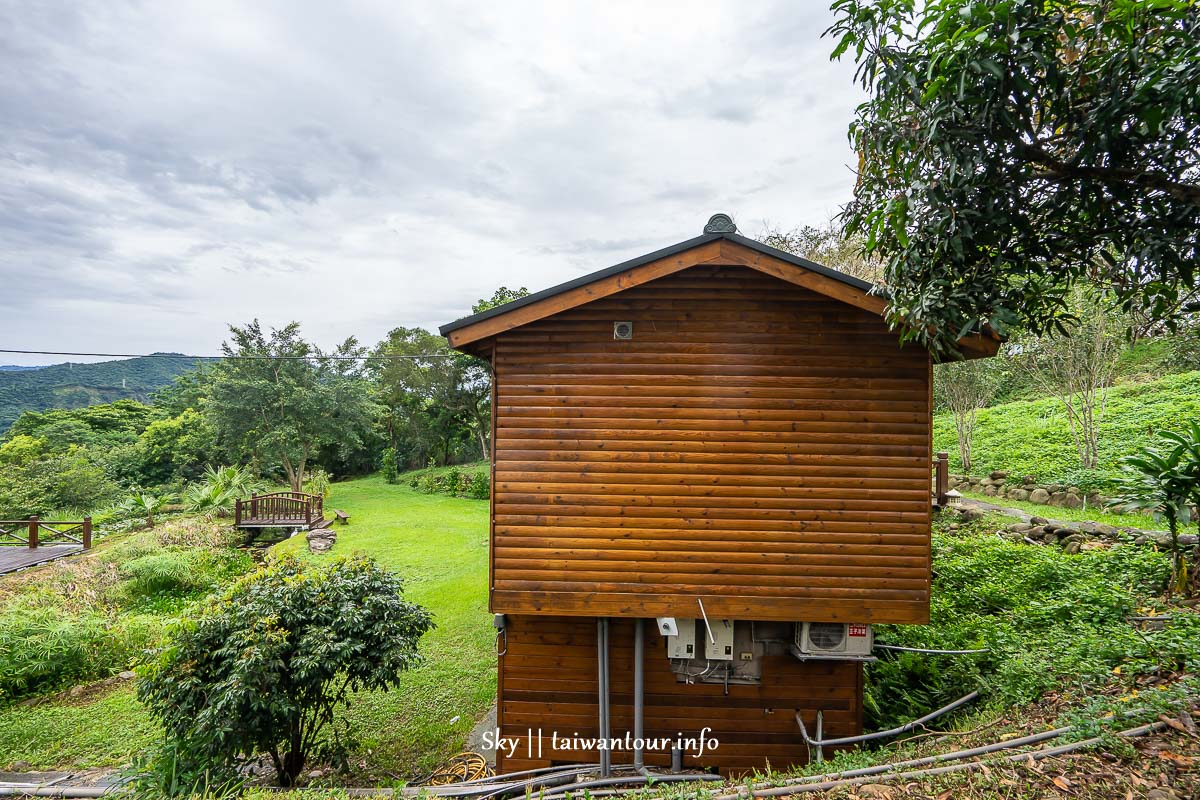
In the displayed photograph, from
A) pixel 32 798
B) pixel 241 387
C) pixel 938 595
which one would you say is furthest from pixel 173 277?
pixel 938 595

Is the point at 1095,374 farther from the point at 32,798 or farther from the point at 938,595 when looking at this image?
the point at 32,798

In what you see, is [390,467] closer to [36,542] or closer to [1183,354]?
[36,542]

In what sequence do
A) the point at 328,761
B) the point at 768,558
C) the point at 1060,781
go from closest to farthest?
the point at 1060,781, the point at 768,558, the point at 328,761

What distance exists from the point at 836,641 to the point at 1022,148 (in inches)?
170

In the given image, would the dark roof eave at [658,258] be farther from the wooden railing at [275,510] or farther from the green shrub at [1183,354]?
the wooden railing at [275,510]

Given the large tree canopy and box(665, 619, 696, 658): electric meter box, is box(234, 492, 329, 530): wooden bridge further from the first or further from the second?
the large tree canopy

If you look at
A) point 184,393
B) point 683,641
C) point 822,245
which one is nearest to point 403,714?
point 683,641

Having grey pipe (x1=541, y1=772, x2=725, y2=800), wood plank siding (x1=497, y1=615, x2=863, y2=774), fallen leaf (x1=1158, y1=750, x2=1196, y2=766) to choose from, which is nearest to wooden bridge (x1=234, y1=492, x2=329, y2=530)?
wood plank siding (x1=497, y1=615, x2=863, y2=774)

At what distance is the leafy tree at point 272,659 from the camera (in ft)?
13.7

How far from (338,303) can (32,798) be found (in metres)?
28.0

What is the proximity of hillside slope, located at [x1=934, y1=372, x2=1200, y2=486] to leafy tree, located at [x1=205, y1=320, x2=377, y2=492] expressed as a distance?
2110 cm

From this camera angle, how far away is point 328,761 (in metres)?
5.07

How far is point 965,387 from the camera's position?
12.2m

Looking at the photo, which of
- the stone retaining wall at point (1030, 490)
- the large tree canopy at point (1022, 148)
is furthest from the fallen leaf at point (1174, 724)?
the stone retaining wall at point (1030, 490)
